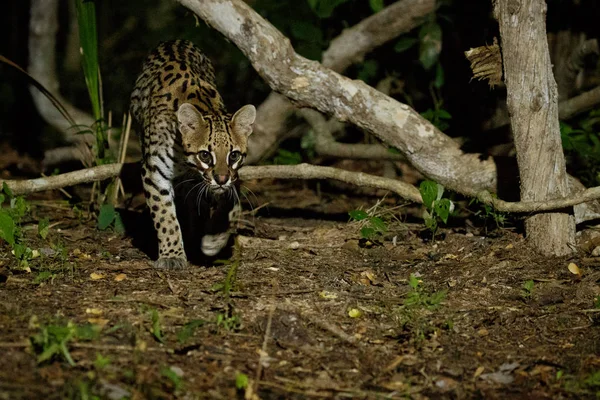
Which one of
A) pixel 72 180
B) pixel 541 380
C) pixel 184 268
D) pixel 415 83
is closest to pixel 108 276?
pixel 184 268

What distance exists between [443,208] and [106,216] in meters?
2.91

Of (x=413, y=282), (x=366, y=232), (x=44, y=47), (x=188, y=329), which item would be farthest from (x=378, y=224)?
(x=44, y=47)

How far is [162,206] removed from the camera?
6.97 m

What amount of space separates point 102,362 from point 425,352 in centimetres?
187

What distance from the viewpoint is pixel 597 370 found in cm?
487

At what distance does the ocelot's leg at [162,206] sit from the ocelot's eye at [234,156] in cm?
78

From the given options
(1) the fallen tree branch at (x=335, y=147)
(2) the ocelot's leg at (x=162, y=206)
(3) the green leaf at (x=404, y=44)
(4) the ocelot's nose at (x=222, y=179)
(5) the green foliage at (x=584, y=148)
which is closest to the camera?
(4) the ocelot's nose at (x=222, y=179)

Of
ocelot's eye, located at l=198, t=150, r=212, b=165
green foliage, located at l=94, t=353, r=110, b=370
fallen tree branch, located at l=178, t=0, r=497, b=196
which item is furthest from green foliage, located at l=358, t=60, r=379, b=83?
green foliage, located at l=94, t=353, r=110, b=370

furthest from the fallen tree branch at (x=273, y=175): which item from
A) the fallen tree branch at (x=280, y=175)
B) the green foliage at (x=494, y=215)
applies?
the green foliage at (x=494, y=215)

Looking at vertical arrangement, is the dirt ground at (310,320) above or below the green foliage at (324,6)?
below

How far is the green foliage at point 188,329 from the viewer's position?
4926 mm

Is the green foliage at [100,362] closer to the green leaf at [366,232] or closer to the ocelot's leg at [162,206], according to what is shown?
the ocelot's leg at [162,206]

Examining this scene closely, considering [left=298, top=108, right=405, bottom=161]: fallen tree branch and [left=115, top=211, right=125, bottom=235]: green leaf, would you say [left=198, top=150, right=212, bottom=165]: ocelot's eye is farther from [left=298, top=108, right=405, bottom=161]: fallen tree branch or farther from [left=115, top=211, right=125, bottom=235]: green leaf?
[left=298, top=108, right=405, bottom=161]: fallen tree branch

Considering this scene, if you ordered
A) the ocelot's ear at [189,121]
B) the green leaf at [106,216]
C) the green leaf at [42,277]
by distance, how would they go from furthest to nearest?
the green leaf at [106,216]
the ocelot's ear at [189,121]
the green leaf at [42,277]
